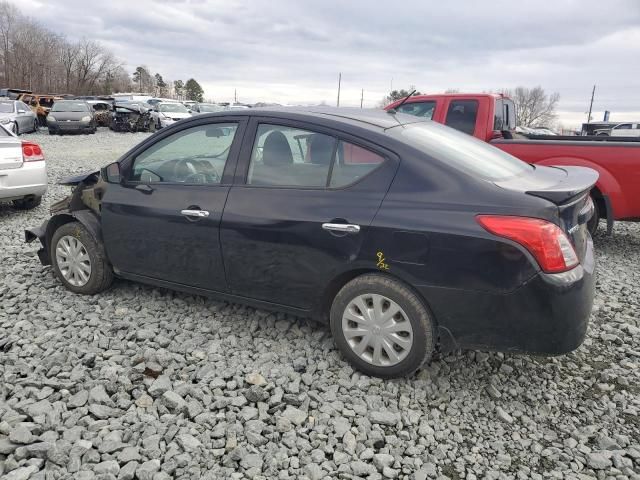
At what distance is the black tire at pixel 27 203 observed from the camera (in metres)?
7.31

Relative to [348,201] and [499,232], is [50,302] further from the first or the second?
[499,232]


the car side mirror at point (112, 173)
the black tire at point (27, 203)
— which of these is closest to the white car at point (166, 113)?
the black tire at point (27, 203)

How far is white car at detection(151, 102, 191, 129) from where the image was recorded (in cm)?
2347

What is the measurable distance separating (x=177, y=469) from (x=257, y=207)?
1.60 meters

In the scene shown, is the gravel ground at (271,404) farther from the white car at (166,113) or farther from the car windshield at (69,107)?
the white car at (166,113)

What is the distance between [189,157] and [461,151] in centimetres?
195

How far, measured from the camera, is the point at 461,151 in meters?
3.16

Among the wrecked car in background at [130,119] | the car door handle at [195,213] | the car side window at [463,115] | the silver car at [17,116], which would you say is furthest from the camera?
the wrecked car in background at [130,119]

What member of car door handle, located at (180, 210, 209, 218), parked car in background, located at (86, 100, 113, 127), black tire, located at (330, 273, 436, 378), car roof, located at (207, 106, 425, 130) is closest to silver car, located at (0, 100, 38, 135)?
parked car in background, located at (86, 100, 113, 127)

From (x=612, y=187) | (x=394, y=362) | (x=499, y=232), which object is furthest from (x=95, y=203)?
(x=612, y=187)

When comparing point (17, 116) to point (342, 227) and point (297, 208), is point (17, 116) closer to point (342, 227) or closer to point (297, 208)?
point (297, 208)

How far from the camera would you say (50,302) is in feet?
13.2

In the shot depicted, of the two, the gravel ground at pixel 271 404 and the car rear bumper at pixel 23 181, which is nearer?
the gravel ground at pixel 271 404

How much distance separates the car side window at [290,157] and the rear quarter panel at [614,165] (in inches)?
146
